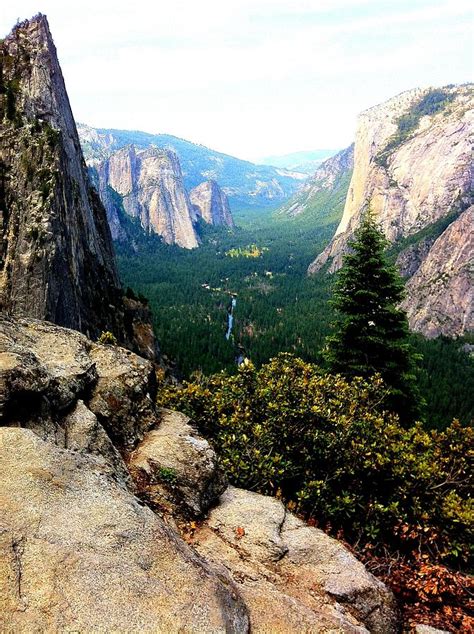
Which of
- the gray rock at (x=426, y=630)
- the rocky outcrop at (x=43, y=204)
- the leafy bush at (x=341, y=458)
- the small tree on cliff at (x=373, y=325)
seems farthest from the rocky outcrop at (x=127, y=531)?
the rocky outcrop at (x=43, y=204)

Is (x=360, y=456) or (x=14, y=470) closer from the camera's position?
(x=14, y=470)

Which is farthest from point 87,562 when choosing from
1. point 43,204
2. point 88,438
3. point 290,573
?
point 43,204

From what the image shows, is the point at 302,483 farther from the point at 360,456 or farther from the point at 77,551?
the point at 77,551

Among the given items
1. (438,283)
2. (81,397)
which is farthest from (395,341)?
(438,283)

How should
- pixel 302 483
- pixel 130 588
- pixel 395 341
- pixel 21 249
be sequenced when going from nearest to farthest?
pixel 130 588
pixel 302 483
pixel 395 341
pixel 21 249

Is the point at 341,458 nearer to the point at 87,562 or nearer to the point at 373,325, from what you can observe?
the point at 87,562

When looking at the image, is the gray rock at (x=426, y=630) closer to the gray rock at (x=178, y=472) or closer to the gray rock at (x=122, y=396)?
the gray rock at (x=178, y=472)
